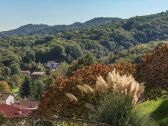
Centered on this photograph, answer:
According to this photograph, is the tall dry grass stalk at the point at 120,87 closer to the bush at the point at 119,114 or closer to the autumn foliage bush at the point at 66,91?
the bush at the point at 119,114

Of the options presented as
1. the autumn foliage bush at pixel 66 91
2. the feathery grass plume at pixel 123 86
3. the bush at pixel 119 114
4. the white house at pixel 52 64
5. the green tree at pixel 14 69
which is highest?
the feathery grass plume at pixel 123 86

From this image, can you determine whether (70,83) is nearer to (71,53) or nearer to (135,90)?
(135,90)

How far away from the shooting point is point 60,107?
1673cm

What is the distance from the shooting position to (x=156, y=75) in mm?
17938

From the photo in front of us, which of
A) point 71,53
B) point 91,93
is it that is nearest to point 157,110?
point 91,93

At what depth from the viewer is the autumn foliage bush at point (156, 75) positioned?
1767cm

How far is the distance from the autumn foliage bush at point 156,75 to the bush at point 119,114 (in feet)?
26.4

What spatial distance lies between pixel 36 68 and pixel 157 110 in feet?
487

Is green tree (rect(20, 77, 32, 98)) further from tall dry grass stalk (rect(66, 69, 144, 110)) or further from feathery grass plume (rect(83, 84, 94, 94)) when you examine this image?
tall dry grass stalk (rect(66, 69, 144, 110))

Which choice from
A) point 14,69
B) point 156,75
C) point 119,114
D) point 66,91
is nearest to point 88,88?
point 119,114

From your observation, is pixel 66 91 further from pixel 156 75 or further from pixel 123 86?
pixel 123 86

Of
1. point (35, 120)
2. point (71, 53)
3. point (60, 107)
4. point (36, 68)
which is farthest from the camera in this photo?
point (71, 53)

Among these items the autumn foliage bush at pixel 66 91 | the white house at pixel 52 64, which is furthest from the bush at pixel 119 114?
the white house at pixel 52 64

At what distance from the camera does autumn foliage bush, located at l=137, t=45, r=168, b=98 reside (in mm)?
17672
